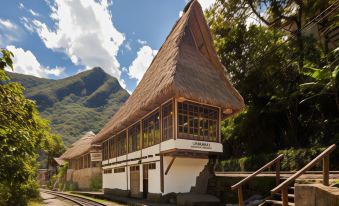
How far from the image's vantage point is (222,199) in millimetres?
14984

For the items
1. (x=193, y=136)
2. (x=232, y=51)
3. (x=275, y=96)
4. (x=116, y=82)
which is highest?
(x=116, y=82)

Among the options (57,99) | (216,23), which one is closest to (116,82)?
(57,99)

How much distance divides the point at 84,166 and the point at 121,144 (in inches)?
697

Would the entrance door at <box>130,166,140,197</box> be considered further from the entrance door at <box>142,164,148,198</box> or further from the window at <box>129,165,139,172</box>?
the entrance door at <box>142,164,148,198</box>

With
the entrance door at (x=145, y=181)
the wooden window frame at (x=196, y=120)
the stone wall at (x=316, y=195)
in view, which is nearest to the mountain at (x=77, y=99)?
the entrance door at (x=145, y=181)

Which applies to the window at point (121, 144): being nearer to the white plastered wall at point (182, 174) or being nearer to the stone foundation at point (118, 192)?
the stone foundation at point (118, 192)

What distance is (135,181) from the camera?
20.2 metres

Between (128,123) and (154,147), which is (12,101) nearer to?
(154,147)

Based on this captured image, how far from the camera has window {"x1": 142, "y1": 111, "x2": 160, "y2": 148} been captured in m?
17.0

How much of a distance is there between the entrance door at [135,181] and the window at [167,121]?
491 cm

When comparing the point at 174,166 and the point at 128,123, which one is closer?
the point at 174,166

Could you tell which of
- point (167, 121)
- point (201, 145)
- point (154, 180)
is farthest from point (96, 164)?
point (201, 145)

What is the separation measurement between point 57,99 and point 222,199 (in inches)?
5165

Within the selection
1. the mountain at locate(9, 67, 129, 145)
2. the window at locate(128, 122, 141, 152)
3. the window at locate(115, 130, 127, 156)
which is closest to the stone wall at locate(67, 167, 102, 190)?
the window at locate(115, 130, 127, 156)
